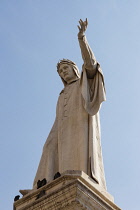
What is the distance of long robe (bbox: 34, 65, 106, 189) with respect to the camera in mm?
11680

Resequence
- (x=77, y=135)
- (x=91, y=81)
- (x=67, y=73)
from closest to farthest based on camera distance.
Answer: (x=77, y=135) < (x=91, y=81) < (x=67, y=73)

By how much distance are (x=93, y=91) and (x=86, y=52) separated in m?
1.04

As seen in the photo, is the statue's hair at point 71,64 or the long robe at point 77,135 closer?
the long robe at point 77,135

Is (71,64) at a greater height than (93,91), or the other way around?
(71,64)

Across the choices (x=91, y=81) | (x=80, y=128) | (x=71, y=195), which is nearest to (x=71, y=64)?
(x=91, y=81)

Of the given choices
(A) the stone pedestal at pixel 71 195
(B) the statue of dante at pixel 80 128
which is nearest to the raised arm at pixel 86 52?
(B) the statue of dante at pixel 80 128

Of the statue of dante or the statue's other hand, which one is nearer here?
the statue of dante

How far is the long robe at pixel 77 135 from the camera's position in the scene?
11.7 meters

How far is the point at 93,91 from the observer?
43.0 feet

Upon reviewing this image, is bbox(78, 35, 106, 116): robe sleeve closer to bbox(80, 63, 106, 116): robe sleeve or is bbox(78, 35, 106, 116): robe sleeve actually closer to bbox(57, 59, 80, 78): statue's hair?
bbox(80, 63, 106, 116): robe sleeve

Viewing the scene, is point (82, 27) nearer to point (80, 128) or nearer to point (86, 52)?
point (86, 52)

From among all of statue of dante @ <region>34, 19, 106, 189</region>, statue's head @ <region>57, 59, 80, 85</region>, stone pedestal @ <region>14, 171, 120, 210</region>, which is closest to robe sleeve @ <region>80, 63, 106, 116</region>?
statue of dante @ <region>34, 19, 106, 189</region>

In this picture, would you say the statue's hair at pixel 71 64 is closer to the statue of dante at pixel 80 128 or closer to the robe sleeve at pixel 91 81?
the statue of dante at pixel 80 128

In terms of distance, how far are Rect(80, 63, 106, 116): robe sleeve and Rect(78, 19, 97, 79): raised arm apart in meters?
0.12
